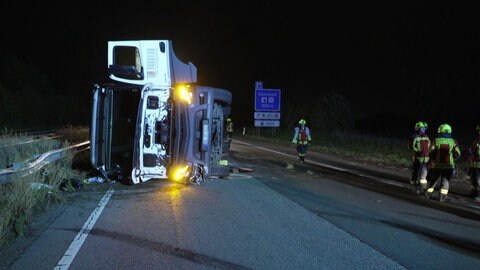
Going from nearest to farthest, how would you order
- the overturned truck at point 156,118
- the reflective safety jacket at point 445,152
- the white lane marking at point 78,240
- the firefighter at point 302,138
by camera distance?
the white lane marking at point 78,240
the overturned truck at point 156,118
the reflective safety jacket at point 445,152
the firefighter at point 302,138

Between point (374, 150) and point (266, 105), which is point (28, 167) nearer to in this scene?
point (374, 150)

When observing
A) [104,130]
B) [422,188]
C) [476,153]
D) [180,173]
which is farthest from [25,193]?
[476,153]

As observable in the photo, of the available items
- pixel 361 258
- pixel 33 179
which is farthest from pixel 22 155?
pixel 361 258

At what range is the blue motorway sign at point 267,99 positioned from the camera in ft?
131

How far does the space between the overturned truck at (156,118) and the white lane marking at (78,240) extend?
1402mm

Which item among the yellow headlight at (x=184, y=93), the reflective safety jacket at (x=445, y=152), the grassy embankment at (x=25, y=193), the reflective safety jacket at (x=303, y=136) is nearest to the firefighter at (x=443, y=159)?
the reflective safety jacket at (x=445, y=152)

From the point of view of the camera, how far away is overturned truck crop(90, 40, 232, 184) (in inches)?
371

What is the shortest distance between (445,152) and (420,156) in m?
1.09

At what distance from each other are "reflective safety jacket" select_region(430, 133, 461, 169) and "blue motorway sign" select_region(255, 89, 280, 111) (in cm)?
2991

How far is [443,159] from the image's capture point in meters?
9.96

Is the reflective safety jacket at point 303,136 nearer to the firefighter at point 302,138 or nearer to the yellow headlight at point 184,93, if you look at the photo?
the firefighter at point 302,138

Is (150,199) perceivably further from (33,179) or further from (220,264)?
(220,264)

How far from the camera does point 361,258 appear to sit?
546 centimetres

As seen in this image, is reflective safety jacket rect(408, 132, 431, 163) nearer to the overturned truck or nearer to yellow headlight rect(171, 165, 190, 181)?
the overturned truck
